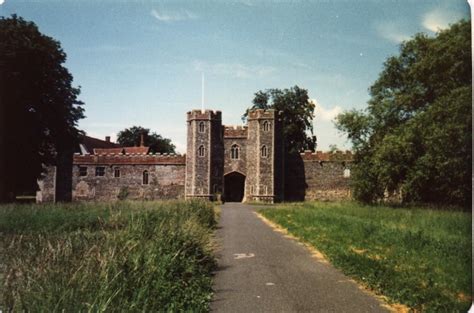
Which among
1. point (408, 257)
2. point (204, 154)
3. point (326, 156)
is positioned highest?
point (326, 156)

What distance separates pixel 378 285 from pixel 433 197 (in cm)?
2160

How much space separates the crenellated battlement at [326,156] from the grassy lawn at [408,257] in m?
30.0

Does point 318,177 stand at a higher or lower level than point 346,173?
lower

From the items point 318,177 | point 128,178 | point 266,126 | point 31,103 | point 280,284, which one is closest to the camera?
point 280,284

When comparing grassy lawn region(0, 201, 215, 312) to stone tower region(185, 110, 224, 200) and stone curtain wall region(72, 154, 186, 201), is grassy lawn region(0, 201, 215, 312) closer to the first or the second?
stone tower region(185, 110, 224, 200)

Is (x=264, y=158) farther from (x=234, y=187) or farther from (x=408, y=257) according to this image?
(x=408, y=257)

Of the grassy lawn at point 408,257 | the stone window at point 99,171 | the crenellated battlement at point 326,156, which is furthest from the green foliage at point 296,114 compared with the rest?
the grassy lawn at point 408,257

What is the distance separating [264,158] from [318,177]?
719 cm

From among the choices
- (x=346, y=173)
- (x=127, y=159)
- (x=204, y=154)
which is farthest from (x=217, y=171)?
(x=346, y=173)

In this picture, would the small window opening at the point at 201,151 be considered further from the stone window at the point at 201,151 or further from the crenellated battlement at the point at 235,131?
the crenellated battlement at the point at 235,131

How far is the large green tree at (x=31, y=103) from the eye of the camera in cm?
2202

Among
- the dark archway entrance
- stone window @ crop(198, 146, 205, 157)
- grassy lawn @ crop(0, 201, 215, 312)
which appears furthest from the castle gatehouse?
grassy lawn @ crop(0, 201, 215, 312)

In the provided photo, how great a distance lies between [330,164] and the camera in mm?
47250

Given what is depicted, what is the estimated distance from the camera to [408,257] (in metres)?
9.91
